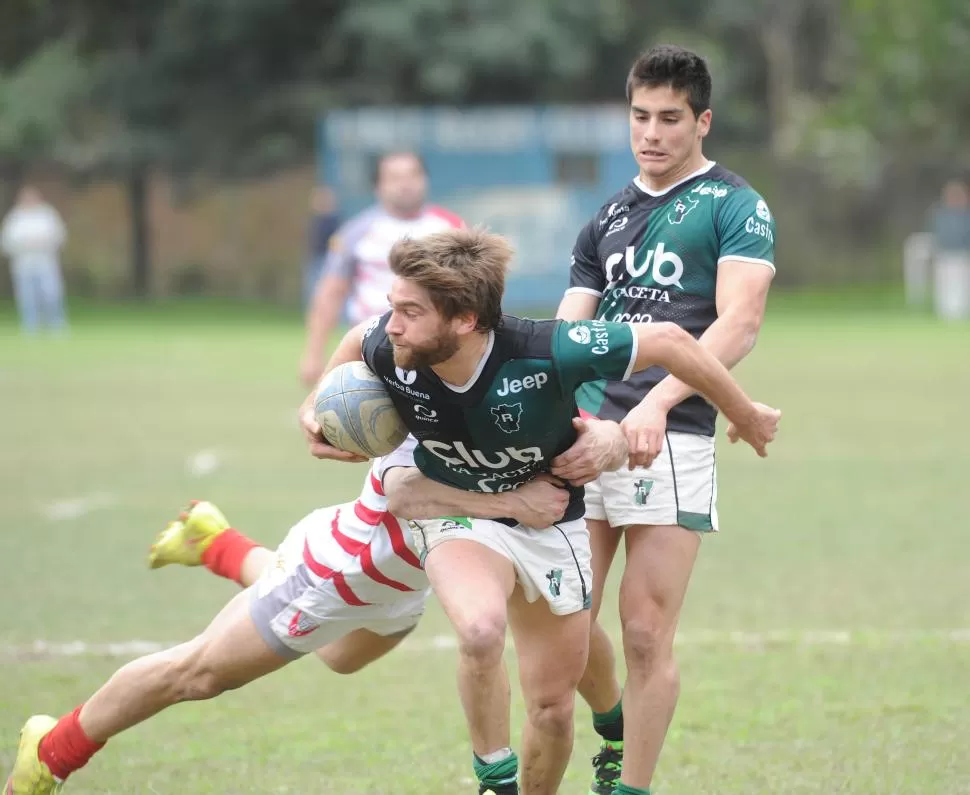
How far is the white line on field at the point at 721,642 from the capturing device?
6.96 metres

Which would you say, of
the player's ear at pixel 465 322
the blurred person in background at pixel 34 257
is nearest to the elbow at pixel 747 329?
the player's ear at pixel 465 322

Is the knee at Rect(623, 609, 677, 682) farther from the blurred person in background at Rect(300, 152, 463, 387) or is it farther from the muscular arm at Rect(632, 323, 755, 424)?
the blurred person in background at Rect(300, 152, 463, 387)

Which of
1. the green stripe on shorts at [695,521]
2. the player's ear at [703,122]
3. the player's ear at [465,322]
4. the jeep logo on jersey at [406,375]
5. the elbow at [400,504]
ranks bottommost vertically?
the green stripe on shorts at [695,521]

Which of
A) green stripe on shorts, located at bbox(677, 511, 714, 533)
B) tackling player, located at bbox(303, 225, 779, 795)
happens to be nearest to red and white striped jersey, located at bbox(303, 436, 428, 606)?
tackling player, located at bbox(303, 225, 779, 795)

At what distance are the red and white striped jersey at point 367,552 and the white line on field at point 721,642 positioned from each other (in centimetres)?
249

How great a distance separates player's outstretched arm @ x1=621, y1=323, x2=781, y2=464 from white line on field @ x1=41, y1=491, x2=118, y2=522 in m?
6.46

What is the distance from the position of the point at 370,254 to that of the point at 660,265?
4973mm

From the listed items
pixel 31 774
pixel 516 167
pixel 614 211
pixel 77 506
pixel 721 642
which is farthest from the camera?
pixel 516 167

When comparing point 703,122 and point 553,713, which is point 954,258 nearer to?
point 703,122

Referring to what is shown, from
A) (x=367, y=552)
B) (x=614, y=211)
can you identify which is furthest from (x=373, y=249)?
(x=367, y=552)

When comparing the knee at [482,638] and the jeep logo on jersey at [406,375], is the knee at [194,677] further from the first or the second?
the jeep logo on jersey at [406,375]

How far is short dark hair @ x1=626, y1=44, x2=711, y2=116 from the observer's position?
16.4ft

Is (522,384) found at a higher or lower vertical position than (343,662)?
higher

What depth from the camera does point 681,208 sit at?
198 inches
